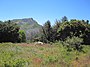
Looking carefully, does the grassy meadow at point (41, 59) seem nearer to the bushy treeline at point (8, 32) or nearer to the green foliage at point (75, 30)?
the green foliage at point (75, 30)

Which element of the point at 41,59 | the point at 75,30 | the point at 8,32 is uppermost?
the point at 75,30

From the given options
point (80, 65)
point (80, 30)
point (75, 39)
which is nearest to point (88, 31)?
point (80, 30)

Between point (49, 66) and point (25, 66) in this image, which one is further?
point (49, 66)

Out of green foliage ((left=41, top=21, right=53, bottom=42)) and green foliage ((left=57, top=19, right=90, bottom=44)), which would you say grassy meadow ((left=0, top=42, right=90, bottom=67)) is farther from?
green foliage ((left=41, top=21, right=53, bottom=42))

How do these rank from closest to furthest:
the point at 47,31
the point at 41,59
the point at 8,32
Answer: the point at 41,59 → the point at 8,32 → the point at 47,31

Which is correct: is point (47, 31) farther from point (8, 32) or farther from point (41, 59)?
point (41, 59)

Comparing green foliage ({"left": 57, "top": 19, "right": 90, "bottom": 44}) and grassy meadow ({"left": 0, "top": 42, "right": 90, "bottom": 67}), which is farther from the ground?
green foliage ({"left": 57, "top": 19, "right": 90, "bottom": 44})

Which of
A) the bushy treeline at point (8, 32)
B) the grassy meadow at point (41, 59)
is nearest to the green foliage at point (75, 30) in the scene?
the bushy treeline at point (8, 32)

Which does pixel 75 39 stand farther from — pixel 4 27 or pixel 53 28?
pixel 53 28

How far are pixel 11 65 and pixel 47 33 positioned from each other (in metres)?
39.4

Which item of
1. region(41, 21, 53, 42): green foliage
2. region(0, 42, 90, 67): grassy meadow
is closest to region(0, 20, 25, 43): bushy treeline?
region(41, 21, 53, 42): green foliage

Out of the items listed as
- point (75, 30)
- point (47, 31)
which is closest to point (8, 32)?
point (47, 31)

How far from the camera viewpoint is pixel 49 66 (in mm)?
12023

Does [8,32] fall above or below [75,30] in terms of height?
below
